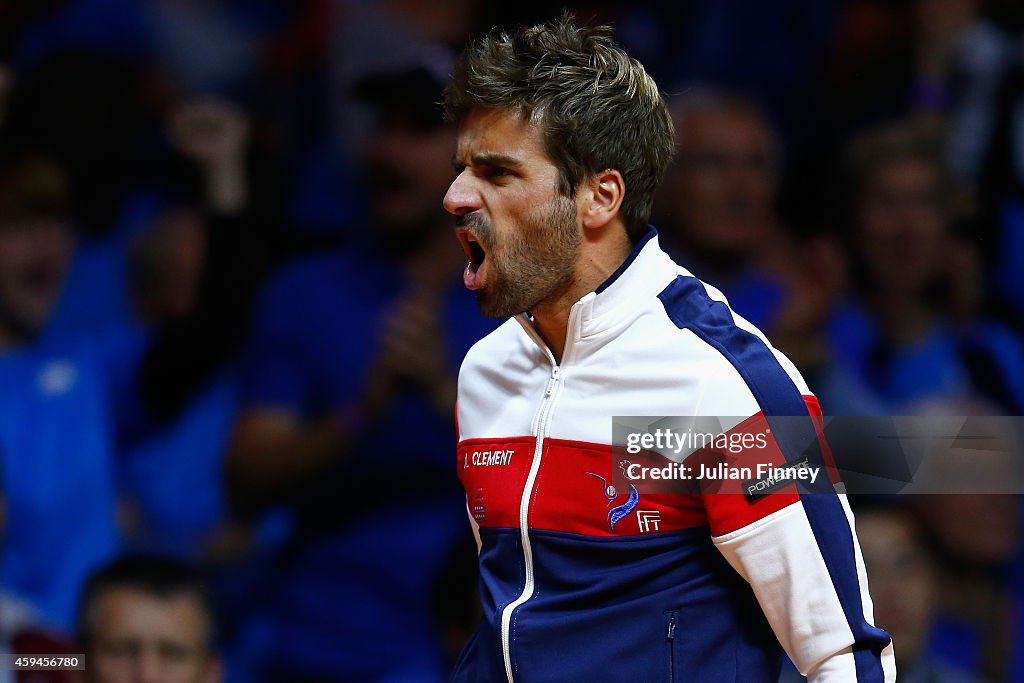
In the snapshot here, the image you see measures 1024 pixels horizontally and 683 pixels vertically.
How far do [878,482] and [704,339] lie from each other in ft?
3.17

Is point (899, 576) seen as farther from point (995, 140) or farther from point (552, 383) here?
point (552, 383)

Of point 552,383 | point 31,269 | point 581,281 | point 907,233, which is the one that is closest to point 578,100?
point 581,281

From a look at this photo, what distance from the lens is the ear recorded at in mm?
2102

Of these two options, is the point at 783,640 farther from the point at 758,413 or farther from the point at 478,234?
the point at 478,234

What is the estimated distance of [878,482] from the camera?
2.76 meters

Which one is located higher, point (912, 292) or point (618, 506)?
point (912, 292)

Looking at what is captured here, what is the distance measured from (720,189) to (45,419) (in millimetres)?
2340

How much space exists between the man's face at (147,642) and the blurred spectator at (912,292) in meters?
2.19

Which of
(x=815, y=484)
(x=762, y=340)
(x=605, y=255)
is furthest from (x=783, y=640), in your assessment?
(x=605, y=255)

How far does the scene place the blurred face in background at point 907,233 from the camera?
4.29m

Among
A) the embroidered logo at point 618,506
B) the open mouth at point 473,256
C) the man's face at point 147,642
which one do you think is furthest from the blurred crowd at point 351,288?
the embroidered logo at point 618,506

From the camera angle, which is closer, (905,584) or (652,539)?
(652,539)

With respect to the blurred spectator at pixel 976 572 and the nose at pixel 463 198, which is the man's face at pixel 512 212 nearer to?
the nose at pixel 463 198

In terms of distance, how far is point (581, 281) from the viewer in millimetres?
2129
